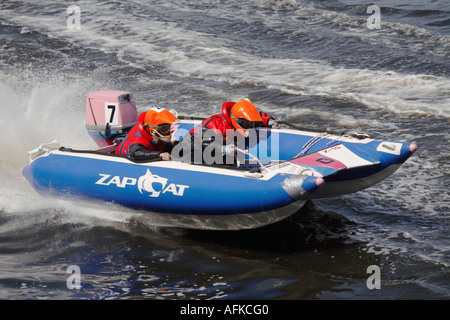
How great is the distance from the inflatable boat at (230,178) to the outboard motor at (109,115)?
26cm

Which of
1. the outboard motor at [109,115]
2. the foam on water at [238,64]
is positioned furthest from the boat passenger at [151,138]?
the foam on water at [238,64]

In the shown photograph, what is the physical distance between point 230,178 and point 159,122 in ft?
3.58

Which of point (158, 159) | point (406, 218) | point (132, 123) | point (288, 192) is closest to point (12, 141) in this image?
point (132, 123)

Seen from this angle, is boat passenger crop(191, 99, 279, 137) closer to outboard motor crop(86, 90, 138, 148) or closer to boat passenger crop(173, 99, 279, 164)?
boat passenger crop(173, 99, 279, 164)

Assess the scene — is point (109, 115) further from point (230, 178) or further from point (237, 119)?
point (230, 178)

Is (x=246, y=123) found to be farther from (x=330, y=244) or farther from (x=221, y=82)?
(x=221, y=82)

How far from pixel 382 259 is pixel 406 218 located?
3.59ft

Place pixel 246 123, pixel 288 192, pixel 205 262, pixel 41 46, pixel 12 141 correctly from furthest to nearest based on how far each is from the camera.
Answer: pixel 41 46 → pixel 12 141 → pixel 246 123 → pixel 205 262 → pixel 288 192

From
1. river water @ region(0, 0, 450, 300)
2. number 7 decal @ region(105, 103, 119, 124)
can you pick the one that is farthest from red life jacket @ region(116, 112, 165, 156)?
number 7 decal @ region(105, 103, 119, 124)

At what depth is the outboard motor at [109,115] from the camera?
7.54 m

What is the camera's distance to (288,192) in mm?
5527

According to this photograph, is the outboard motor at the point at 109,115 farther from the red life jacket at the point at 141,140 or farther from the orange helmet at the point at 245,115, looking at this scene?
the orange helmet at the point at 245,115

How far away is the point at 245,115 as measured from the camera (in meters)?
6.62

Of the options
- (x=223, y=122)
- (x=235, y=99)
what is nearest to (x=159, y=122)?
(x=223, y=122)
